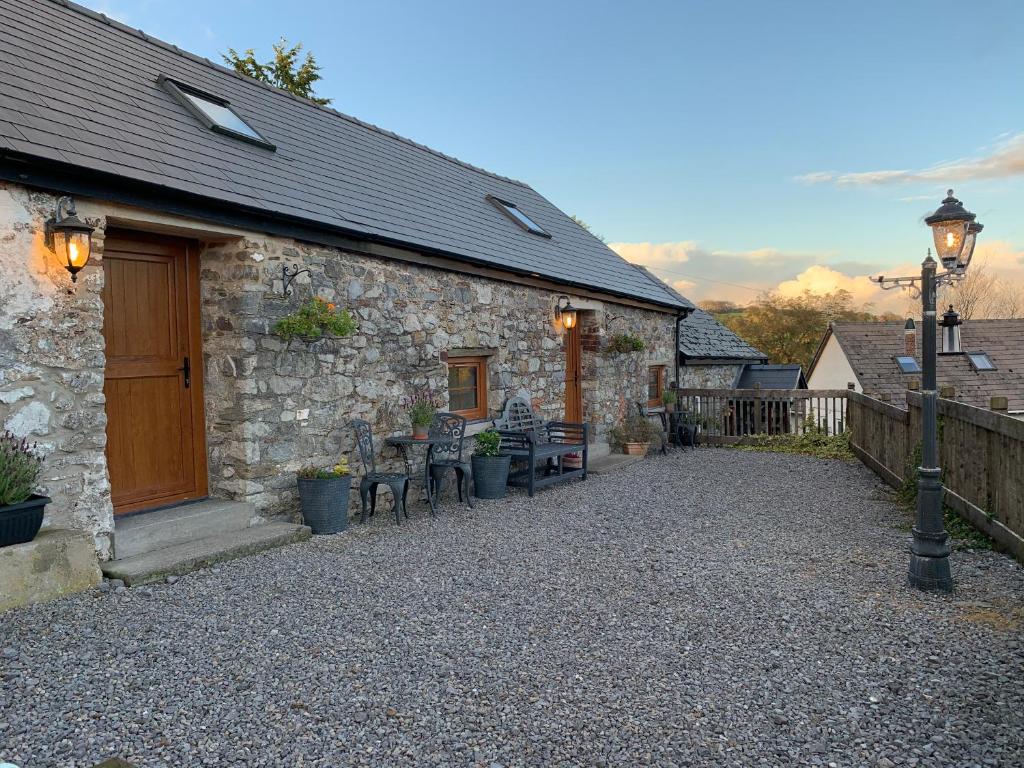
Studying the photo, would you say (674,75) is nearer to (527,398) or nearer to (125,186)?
(527,398)

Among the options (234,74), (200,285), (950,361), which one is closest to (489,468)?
(200,285)

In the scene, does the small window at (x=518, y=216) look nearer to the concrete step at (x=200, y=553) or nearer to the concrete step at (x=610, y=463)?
the concrete step at (x=610, y=463)

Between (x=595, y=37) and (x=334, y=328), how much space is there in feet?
32.8

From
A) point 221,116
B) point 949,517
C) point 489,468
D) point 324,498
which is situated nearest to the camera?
point 324,498

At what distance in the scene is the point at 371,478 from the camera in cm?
618

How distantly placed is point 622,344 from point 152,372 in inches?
287

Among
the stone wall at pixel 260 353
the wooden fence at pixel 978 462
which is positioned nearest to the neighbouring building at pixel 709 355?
the stone wall at pixel 260 353

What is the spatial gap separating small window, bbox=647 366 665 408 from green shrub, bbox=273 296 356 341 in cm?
757

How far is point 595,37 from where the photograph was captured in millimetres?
12977

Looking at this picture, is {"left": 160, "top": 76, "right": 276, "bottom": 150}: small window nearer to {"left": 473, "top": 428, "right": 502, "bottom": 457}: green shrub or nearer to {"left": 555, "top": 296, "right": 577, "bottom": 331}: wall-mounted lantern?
{"left": 473, "top": 428, "right": 502, "bottom": 457}: green shrub

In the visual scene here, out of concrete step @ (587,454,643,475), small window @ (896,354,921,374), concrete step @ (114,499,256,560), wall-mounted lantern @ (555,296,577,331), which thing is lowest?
concrete step @ (587,454,643,475)

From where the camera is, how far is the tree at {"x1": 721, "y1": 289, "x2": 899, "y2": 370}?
34.7m

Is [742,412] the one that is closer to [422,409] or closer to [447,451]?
[447,451]

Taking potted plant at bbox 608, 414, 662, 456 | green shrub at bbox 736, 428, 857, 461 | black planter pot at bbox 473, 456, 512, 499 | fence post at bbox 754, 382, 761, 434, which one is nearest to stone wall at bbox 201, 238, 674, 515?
black planter pot at bbox 473, 456, 512, 499
